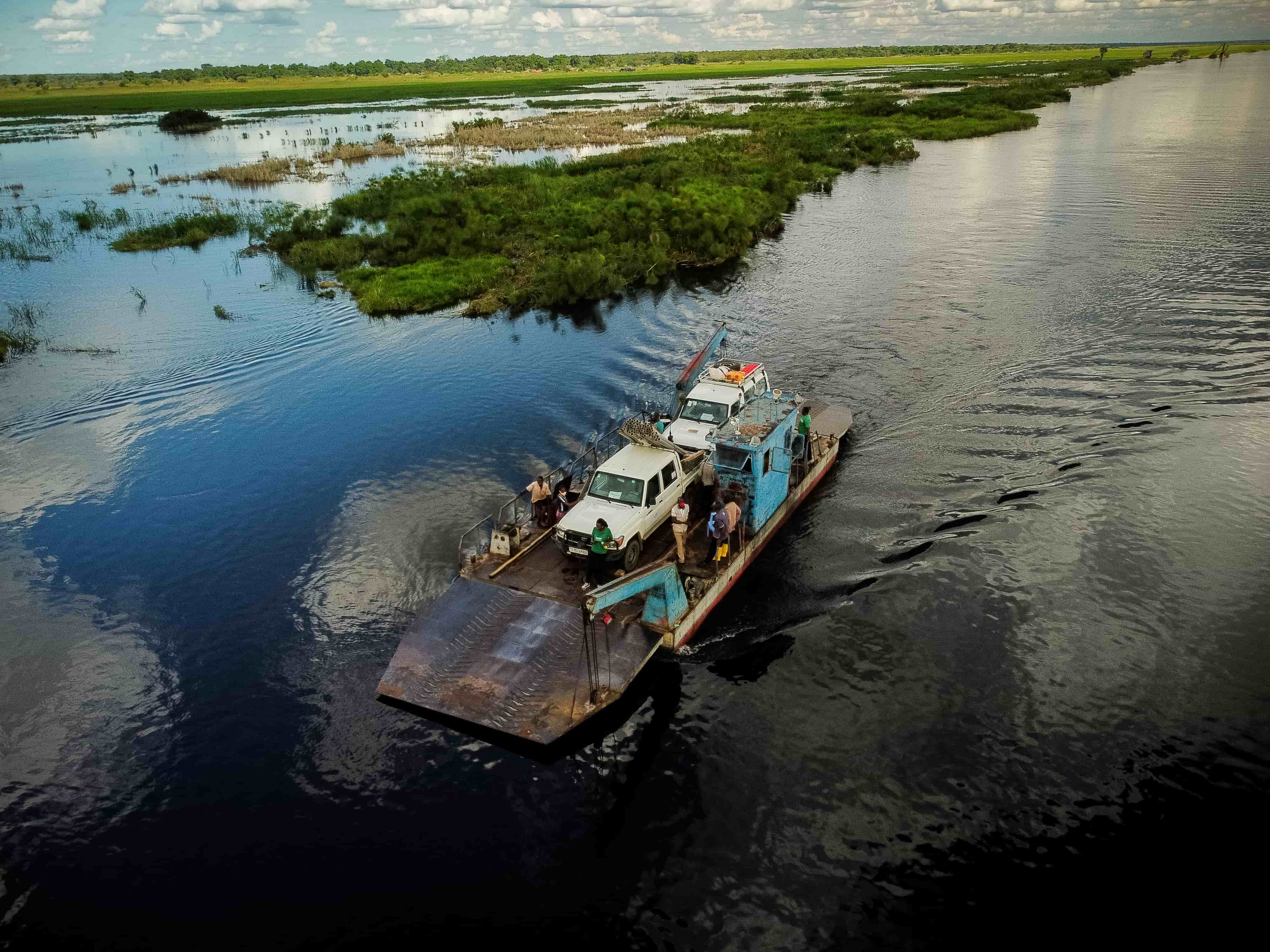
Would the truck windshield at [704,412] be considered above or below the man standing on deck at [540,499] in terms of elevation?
above

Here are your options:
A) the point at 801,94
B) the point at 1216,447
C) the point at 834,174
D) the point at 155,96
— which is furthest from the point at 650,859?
the point at 155,96

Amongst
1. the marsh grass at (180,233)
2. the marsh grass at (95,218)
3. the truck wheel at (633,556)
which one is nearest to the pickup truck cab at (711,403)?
the truck wheel at (633,556)

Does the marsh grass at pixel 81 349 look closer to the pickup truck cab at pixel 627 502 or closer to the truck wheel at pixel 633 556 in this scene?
the pickup truck cab at pixel 627 502

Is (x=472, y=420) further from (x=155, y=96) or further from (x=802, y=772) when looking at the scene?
(x=155, y=96)

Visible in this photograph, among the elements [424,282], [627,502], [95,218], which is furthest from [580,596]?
[95,218]

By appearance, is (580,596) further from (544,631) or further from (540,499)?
(540,499)

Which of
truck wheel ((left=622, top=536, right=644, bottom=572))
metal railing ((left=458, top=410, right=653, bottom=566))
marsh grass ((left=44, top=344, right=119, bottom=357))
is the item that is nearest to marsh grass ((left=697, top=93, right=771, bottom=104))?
marsh grass ((left=44, top=344, right=119, bottom=357))

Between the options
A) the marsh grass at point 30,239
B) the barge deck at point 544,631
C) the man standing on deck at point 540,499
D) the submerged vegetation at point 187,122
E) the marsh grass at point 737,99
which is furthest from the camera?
the marsh grass at point 737,99
